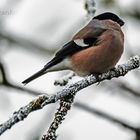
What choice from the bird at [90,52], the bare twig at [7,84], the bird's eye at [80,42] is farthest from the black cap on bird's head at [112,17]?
the bare twig at [7,84]

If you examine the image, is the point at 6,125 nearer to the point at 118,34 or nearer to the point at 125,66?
the point at 125,66

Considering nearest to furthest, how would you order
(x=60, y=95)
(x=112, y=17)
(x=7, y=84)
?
(x=60, y=95) → (x=7, y=84) → (x=112, y=17)

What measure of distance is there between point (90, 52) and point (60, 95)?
153 centimetres

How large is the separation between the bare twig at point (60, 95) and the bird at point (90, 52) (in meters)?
0.46

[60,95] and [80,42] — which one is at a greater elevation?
[80,42]

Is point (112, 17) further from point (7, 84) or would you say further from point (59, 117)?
point (59, 117)

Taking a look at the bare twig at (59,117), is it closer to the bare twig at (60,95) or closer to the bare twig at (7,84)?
the bare twig at (60,95)

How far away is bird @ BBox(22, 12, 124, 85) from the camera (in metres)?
4.46

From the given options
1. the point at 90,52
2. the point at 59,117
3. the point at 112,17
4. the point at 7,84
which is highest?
the point at 112,17

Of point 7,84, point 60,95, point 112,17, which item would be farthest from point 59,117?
point 112,17

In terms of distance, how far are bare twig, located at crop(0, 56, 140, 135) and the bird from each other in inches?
18.0

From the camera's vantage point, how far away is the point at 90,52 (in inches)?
184

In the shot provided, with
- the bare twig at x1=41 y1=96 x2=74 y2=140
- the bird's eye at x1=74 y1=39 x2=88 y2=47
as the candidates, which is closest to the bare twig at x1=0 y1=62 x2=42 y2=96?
the bird's eye at x1=74 y1=39 x2=88 y2=47

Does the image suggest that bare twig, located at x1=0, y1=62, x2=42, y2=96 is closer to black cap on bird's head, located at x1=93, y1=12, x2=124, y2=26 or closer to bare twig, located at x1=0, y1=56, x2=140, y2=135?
bare twig, located at x1=0, y1=56, x2=140, y2=135
